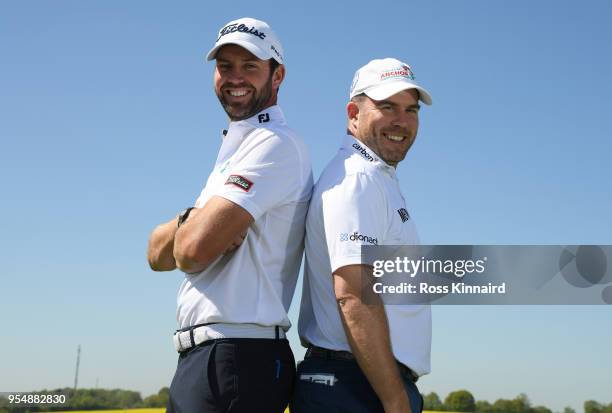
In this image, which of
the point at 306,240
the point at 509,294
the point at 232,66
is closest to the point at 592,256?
the point at 509,294

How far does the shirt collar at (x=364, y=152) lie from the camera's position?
17.5 feet

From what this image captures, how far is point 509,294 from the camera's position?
700 centimetres

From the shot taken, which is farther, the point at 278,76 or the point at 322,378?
the point at 278,76

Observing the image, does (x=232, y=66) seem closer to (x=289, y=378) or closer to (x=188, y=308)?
(x=188, y=308)

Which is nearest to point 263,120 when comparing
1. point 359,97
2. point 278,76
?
→ point 278,76

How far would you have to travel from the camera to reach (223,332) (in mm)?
4691

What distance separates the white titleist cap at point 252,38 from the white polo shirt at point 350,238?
3.18ft

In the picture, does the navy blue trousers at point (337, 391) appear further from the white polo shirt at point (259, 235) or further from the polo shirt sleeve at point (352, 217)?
the polo shirt sleeve at point (352, 217)

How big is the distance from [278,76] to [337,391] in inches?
94.2

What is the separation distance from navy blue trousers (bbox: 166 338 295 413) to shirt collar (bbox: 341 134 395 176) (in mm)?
1495

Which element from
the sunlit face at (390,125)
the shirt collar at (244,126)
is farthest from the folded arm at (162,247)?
the sunlit face at (390,125)

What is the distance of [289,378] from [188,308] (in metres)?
0.83

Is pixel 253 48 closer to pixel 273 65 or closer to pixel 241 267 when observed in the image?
pixel 273 65

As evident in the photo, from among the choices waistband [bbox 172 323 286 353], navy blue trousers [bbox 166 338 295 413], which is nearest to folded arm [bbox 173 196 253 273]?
waistband [bbox 172 323 286 353]
